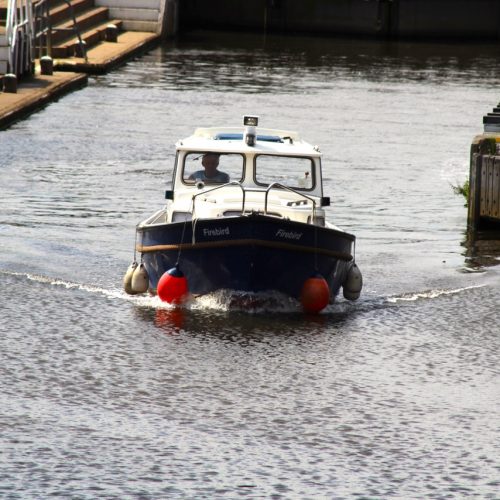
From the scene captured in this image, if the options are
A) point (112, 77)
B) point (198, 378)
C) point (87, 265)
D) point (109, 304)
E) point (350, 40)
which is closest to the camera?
point (198, 378)

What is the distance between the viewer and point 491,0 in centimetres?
6712

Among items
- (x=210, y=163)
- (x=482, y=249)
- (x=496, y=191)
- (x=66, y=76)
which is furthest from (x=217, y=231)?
(x=66, y=76)

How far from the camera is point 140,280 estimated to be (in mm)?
18250

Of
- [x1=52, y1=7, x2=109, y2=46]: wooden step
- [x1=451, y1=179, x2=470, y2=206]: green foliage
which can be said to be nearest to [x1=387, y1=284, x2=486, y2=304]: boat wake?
[x1=451, y1=179, x2=470, y2=206]: green foliage

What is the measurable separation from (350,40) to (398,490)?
2181 inches

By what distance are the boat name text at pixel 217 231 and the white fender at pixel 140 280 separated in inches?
50.9

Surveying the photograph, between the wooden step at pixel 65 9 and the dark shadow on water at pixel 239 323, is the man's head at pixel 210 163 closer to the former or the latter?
the dark shadow on water at pixel 239 323

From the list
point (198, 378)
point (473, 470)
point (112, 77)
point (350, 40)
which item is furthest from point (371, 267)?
point (350, 40)

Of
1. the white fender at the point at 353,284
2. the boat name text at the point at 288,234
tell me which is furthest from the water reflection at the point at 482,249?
the boat name text at the point at 288,234

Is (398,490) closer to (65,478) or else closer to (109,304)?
(65,478)

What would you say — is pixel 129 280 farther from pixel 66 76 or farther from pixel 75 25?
pixel 75 25

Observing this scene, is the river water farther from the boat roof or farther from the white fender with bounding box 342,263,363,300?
the boat roof

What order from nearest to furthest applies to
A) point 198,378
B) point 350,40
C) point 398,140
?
1. point 198,378
2. point 398,140
3. point 350,40

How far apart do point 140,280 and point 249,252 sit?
5.70 ft
